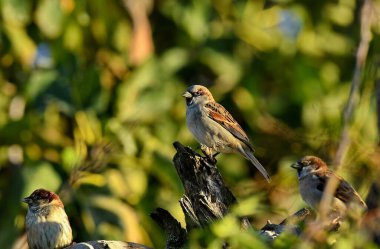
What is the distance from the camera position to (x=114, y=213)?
7.42 m

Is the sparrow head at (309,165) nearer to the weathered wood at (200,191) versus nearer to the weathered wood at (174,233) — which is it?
the weathered wood at (200,191)

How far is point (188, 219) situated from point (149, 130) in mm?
3562

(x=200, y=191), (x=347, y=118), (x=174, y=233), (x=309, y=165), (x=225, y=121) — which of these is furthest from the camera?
(x=309, y=165)

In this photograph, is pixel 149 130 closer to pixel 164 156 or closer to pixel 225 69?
pixel 164 156

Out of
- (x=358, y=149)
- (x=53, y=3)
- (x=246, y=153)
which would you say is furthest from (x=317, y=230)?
(x=53, y=3)

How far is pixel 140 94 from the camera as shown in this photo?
7734mm

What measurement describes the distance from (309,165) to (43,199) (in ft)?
5.26

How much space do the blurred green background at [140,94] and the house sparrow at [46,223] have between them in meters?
0.63

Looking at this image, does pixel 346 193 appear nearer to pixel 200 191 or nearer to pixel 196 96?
pixel 200 191

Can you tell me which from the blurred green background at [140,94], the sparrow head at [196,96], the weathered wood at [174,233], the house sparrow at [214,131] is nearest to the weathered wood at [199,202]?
the weathered wood at [174,233]

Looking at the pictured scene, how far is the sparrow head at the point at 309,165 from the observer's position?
600 centimetres

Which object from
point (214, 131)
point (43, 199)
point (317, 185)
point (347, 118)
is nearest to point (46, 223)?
point (43, 199)

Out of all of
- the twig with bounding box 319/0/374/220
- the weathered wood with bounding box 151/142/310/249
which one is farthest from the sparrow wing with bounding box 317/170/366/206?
the twig with bounding box 319/0/374/220

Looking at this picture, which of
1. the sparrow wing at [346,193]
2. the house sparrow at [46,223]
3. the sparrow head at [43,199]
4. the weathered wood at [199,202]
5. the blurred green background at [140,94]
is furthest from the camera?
the blurred green background at [140,94]
